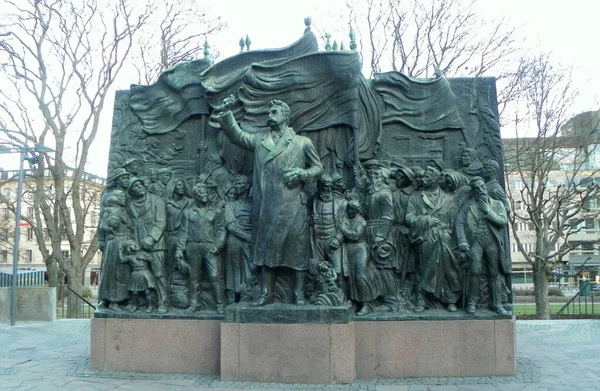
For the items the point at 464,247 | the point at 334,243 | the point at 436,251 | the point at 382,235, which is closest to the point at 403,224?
the point at 382,235

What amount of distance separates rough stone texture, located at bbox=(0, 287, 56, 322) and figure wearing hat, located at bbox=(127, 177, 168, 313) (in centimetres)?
822

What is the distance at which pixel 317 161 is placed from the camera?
8203mm

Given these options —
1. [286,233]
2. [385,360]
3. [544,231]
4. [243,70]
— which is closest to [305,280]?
[286,233]

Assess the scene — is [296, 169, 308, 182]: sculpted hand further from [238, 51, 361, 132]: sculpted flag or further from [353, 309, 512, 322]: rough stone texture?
[353, 309, 512, 322]: rough stone texture

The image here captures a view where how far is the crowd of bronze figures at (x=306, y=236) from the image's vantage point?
7992 mm

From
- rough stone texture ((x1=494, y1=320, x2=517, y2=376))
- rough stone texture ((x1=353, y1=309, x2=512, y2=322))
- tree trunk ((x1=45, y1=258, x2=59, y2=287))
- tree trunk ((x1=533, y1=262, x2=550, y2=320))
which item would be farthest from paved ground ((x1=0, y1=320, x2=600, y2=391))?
tree trunk ((x1=45, y1=258, x2=59, y2=287))

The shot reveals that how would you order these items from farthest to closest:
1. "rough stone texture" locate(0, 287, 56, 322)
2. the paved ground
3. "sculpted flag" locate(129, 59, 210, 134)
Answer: "rough stone texture" locate(0, 287, 56, 322) → "sculpted flag" locate(129, 59, 210, 134) → the paved ground

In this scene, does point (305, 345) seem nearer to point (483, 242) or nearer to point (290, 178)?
point (290, 178)

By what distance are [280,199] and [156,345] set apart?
2.94 m

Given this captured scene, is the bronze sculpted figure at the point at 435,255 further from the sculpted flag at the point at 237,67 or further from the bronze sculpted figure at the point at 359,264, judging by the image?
the sculpted flag at the point at 237,67

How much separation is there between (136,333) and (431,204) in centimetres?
488

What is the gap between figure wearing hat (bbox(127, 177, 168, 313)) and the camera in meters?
8.61

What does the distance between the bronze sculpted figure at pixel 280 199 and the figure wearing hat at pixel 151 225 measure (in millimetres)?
1646

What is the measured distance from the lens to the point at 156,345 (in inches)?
329
